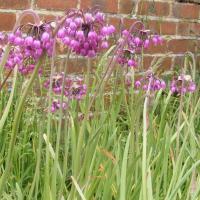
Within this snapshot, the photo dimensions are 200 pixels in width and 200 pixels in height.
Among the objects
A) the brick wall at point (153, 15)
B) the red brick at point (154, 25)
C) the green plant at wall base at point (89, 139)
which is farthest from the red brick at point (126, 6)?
the green plant at wall base at point (89, 139)

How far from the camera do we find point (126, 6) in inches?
102

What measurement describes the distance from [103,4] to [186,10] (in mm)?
684

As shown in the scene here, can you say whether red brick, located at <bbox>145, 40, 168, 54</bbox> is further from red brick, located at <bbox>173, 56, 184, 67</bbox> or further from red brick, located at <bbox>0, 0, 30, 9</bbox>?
red brick, located at <bbox>0, 0, 30, 9</bbox>

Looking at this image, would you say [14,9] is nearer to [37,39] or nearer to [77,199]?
[77,199]

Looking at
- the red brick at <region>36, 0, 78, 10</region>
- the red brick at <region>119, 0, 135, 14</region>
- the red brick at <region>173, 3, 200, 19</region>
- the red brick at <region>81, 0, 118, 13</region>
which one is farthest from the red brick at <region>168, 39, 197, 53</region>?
the red brick at <region>36, 0, 78, 10</region>

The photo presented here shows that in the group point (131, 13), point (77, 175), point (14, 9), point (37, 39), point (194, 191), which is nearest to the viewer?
point (37, 39)

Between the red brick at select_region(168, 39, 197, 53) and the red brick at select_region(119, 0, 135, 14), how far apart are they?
38 centimetres

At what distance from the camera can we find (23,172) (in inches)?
59.6

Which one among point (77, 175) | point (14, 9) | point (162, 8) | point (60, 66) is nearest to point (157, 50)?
point (162, 8)

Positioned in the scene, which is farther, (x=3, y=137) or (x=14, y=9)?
(x=14, y=9)

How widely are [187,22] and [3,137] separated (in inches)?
65.6

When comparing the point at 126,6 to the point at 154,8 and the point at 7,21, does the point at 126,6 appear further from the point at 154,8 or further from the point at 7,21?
the point at 7,21

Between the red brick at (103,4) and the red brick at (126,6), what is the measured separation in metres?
0.04

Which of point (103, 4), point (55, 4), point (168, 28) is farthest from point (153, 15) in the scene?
point (55, 4)
